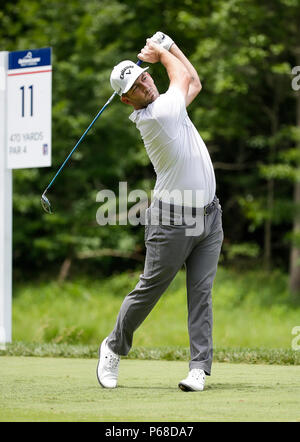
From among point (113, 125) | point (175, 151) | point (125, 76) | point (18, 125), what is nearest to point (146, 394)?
point (175, 151)

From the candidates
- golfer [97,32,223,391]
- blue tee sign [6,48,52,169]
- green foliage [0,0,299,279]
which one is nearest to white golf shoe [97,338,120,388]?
golfer [97,32,223,391]

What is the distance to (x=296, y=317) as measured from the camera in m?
15.0

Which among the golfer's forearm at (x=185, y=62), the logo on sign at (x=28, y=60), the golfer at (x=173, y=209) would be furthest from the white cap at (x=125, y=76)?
the logo on sign at (x=28, y=60)

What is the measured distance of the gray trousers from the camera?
4.57 meters

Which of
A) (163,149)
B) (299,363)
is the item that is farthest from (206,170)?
(299,363)

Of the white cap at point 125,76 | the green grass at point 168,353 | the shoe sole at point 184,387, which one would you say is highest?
the white cap at point 125,76

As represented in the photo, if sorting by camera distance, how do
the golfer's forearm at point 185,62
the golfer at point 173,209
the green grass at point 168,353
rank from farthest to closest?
the green grass at point 168,353
the golfer's forearm at point 185,62
the golfer at point 173,209

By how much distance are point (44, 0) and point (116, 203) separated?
16.8 ft

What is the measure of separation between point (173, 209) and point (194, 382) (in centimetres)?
98

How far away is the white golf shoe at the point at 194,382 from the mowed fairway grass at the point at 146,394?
0.17 feet

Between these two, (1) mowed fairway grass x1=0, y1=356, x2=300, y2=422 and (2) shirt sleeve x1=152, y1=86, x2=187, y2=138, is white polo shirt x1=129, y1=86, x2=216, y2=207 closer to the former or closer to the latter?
(2) shirt sleeve x1=152, y1=86, x2=187, y2=138

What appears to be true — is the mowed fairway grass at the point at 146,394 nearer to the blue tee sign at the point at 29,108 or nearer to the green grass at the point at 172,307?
the blue tee sign at the point at 29,108

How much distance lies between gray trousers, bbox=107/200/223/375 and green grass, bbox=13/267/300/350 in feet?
24.3

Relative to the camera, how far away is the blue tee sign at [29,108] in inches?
282
